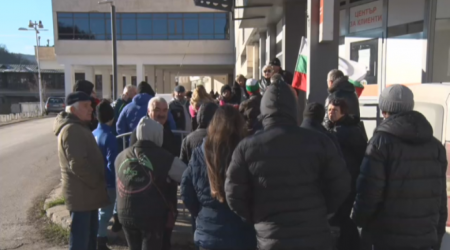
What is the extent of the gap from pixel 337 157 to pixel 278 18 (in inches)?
368

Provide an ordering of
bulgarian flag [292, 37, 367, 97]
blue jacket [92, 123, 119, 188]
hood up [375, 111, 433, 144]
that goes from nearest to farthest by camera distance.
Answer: hood up [375, 111, 433, 144] → blue jacket [92, 123, 119, 188] → bulgarian flag [292, 37, 367, 97]

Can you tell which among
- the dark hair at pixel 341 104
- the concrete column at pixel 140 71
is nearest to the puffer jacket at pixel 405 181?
the dark hair at pixel 341 104

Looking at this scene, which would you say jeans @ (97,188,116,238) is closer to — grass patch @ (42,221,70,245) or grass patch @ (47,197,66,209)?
grass patch @ (42,221,70,245)

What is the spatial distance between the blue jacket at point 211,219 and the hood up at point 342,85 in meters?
1.97

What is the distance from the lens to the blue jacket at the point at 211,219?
9.48 ft

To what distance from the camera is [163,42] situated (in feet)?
111

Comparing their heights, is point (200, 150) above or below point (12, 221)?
above

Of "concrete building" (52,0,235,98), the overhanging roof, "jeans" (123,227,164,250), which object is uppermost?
"concrete building" (52,0,235,98)

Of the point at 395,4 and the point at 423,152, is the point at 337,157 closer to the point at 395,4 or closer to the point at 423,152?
the point at 423,152

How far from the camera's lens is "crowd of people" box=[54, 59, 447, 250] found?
2.53 m

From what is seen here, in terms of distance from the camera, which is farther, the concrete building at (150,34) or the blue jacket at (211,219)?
the concrete building at (150,34)

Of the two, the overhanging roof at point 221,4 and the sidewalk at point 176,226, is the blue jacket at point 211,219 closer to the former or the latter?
the sidewalk at point 176,226

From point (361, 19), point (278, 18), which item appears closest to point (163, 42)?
point (278, 18)

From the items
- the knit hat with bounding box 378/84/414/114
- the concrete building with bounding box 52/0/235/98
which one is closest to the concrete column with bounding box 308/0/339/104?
the knit hat with bounding box 378/84/414/114
